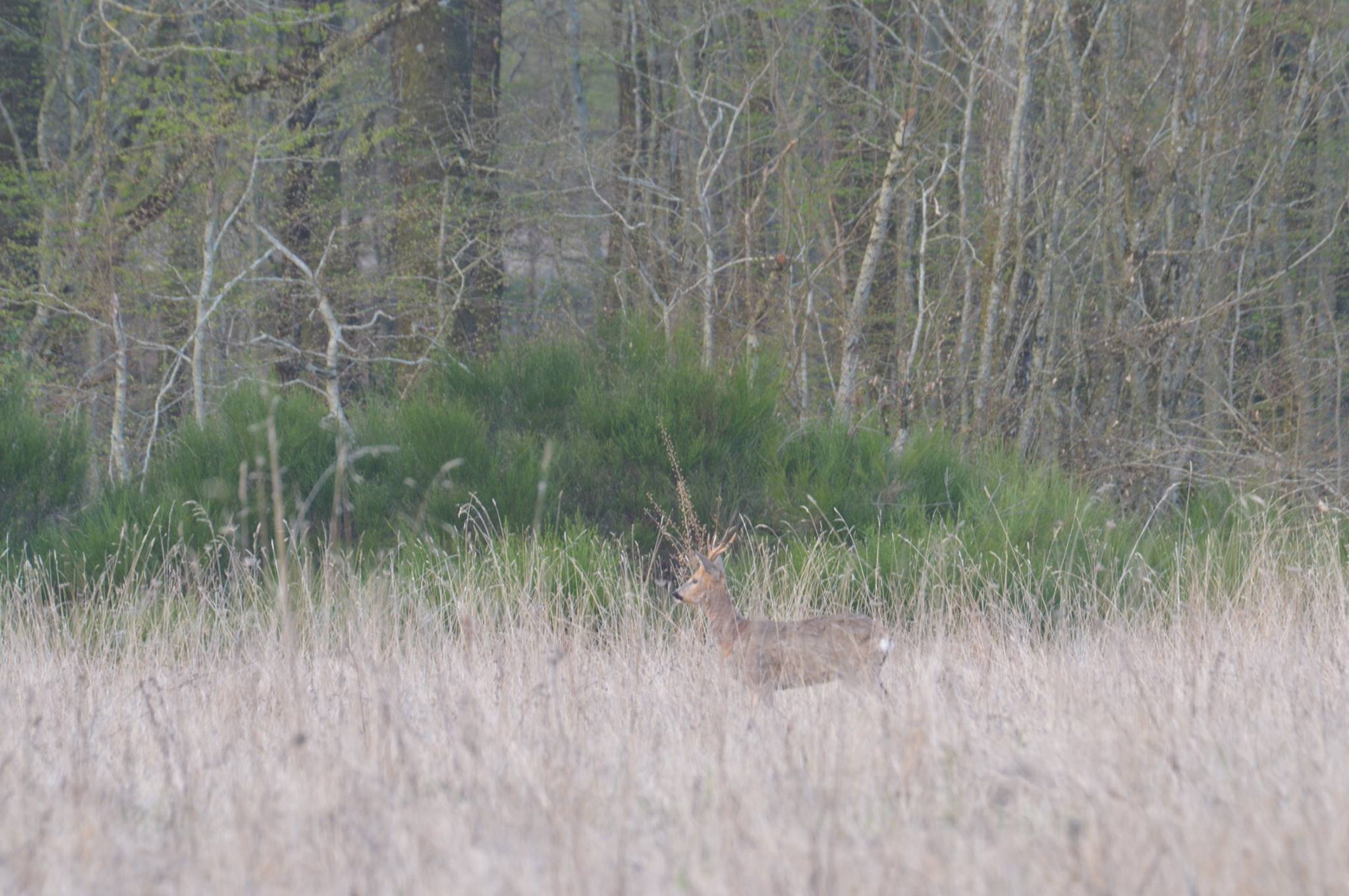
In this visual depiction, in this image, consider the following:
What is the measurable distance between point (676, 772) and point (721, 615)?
2.06 meters

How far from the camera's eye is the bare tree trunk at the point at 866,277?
32.1 feet

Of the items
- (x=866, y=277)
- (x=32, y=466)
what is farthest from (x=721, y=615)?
(x=32, y=466)

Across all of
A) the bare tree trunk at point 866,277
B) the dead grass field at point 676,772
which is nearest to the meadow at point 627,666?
the dead grass field at point 676,772

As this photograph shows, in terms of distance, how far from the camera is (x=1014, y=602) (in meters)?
7.27

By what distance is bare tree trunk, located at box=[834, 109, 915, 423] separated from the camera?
9.78 meters

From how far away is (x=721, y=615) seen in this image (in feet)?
18.2

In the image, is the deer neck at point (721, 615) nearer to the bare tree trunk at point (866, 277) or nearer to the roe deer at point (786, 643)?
the roe deer at point (786, 643)

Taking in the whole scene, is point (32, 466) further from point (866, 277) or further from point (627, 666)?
point (866, 277)

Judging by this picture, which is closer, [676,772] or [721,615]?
[676,772]

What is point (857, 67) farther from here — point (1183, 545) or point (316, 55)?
point (1183, 545)

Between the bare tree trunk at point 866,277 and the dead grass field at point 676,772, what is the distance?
4438 mm

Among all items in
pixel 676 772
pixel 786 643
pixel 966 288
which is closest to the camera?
pixel 676 772

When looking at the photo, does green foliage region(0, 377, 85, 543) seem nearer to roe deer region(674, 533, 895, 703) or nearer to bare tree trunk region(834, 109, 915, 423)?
roe deer region(674, 533, 895, 703)

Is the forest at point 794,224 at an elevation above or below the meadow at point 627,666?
above
